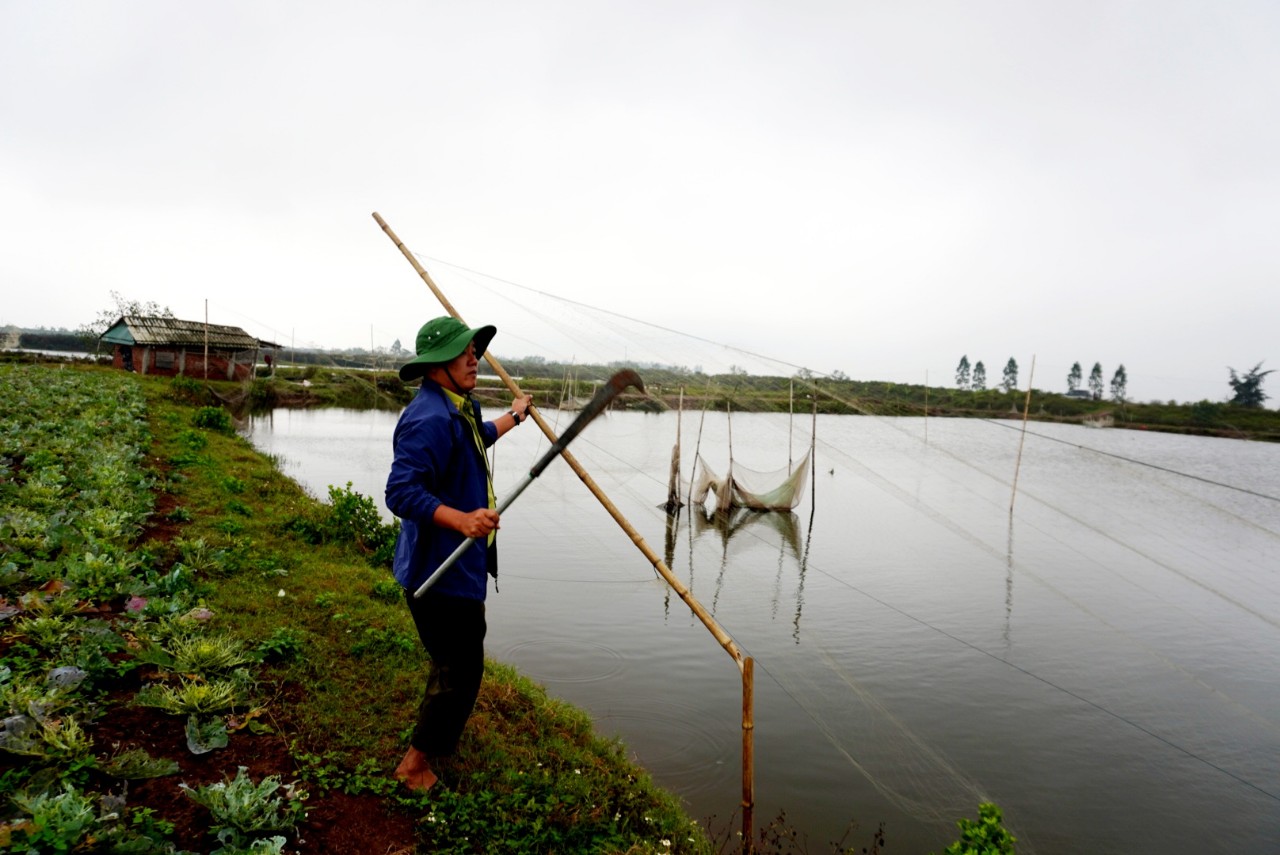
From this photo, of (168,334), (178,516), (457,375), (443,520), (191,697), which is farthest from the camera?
(168,334)

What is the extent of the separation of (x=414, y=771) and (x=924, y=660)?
22.8 feet

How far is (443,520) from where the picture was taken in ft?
10.3

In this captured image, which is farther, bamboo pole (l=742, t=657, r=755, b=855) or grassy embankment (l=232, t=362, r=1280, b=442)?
grassy embankment (l=232, t=362, r=1280, b=442)

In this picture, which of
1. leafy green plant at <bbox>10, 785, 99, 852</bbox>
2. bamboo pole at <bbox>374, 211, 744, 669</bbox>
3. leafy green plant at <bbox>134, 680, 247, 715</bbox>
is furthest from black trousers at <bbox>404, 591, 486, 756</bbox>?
leafy green plant at <bbox>10, 785, 99, 852</bbox>

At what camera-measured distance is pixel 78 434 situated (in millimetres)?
10836

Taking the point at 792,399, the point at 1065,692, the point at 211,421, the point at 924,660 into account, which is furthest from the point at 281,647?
the point at 211,421

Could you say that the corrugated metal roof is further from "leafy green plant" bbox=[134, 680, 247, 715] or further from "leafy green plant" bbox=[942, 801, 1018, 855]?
"leafy green plant" bbox=[942, 801, 1018, 855]

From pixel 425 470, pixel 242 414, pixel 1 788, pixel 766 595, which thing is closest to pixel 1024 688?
pixel 766 595

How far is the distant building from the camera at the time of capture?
98.3ft

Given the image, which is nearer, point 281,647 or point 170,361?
point 281,647

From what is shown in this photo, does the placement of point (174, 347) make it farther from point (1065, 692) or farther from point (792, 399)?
point (1065, 692)

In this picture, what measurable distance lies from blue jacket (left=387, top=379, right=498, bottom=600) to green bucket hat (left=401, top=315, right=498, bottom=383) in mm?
109

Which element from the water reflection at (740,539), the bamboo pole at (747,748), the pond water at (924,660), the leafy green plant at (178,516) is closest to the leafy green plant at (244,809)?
the bamboo pole at (747,748)

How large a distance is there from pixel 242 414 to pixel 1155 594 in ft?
102
